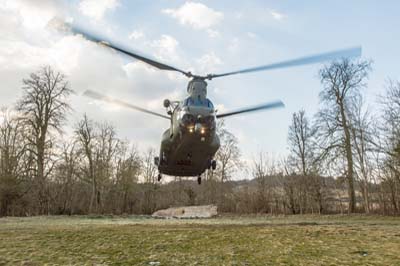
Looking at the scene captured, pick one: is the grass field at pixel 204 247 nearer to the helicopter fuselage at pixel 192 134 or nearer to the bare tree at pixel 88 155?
the helicopter fuselage at pixel 192 134

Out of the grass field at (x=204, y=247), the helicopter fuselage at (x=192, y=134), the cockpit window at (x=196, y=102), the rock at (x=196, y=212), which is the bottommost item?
the grass field at (x=204, y=247)

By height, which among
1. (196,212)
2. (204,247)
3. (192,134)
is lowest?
(204,247)

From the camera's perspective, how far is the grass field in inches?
298

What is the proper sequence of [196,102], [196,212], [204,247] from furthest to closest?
1. [196,212]
2. [196,102]
3. [204,247]

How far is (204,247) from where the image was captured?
8.57 metres

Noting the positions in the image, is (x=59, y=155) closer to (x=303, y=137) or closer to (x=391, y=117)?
(x=303, y=137)

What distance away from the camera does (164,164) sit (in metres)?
15.6

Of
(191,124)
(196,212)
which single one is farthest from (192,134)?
(196,212)

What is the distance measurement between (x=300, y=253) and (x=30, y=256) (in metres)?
6.20

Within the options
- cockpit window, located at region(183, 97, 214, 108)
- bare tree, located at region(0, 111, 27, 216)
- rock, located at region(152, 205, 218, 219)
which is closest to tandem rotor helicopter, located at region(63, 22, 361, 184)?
cockpit window, located at region(183, 97, 214, 108)

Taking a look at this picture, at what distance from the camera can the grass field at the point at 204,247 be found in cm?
756

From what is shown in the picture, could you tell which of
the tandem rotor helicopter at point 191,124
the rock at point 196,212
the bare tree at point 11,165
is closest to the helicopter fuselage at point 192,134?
the tandem rotor helicopter at point 191,124

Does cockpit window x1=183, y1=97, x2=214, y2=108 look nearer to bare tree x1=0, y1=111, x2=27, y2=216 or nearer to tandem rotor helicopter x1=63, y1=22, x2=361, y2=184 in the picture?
tandem rotor helicopter x1=63, y1=22, x2=361, y2=184

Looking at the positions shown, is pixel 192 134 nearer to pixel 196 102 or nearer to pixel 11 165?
pixel 196 102
